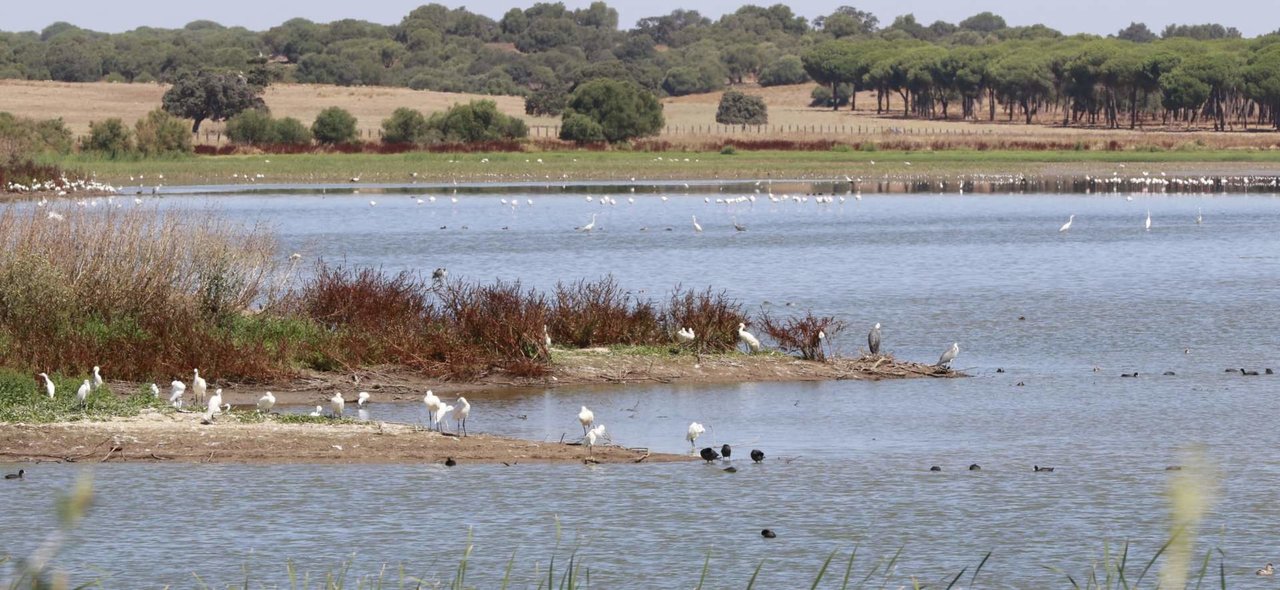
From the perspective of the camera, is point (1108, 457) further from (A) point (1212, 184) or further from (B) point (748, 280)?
(A) point (1212, 184)

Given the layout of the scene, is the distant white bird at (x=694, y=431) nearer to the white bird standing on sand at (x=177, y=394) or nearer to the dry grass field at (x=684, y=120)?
the white bird standing on sand at (x=177, y=394)

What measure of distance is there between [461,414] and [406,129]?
305ft

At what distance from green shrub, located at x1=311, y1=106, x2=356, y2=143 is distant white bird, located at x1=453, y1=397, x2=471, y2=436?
302ft

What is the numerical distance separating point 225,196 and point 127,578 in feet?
201

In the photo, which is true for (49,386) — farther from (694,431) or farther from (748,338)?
(748,338)

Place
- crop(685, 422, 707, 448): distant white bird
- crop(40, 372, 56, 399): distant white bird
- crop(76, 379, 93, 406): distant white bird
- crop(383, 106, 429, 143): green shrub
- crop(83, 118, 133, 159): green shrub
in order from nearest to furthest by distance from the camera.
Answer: crop(685, 422, 707, 448): distant white bird, crop(76, 379, 93, 406): distant white bird, crop(40, 372, 56, 399): distant white bird, crop(83, 118, 133, 159): green shrub, crop(383, 106, 429, 143): green shrub

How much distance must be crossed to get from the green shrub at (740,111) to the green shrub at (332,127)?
161 feet

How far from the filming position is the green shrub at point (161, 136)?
92.9 m

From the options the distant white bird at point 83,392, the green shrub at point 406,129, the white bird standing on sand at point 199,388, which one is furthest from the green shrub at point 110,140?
the distant white bird at point 83,392

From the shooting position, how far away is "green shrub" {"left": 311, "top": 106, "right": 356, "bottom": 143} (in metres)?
109

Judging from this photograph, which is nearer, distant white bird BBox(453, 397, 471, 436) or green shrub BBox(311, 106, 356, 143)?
distant white bird BBox(453, 397, 471, 436)

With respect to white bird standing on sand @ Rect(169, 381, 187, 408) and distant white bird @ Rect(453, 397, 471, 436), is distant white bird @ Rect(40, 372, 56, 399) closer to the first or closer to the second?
white bird standing on sand @ Rect(169, 381, 187, 408)

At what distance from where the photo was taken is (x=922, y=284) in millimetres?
37312

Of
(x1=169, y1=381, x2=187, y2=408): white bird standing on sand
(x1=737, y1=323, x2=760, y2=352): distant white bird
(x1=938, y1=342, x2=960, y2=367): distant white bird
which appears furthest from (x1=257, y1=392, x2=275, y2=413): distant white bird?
(x1=938, y1=342, x2=960, y2=367): distant white bird
